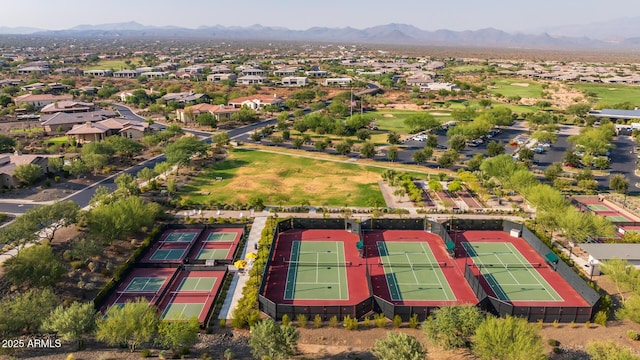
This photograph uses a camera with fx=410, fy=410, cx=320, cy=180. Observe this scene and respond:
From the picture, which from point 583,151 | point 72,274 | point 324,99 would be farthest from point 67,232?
point 324,99

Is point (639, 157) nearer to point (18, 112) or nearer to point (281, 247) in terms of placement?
point (281, 247)

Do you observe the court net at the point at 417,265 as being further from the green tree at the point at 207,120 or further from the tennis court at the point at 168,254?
the green tree at the point at 207,120

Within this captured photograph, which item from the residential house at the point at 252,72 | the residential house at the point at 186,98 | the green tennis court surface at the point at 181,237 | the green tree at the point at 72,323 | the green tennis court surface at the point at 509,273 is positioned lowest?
the green tennis court surface at the point at 181,237

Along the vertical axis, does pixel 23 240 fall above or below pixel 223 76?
below

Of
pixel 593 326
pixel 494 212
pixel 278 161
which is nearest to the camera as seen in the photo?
pixel 593 326

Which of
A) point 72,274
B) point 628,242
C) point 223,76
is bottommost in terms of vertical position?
point 72,274

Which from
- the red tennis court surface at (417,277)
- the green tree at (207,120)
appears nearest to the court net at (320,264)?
the red tennis court surface at (417,277)

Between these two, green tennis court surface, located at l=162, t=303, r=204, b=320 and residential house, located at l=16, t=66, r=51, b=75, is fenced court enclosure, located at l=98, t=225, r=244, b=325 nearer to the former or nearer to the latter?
green tennis court surface, located at l=162, t=303, r=204, b=320

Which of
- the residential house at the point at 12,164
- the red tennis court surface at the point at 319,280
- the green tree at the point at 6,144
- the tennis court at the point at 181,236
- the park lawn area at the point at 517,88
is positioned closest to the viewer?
the red tennis court surface at the point at 319,280
